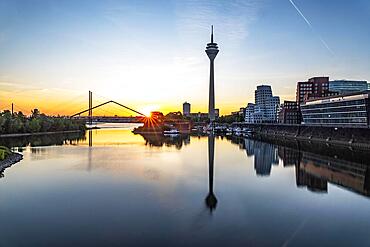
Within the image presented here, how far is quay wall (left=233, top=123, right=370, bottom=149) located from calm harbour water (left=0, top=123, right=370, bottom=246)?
29.3 feet

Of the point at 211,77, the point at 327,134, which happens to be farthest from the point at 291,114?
the point at 327,134

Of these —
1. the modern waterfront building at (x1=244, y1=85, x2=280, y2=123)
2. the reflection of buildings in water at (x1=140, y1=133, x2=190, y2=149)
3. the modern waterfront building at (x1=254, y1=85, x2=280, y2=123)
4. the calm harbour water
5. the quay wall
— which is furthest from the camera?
the modern waterfront building at (x1=244, y1=85, x2=280, y2=123)

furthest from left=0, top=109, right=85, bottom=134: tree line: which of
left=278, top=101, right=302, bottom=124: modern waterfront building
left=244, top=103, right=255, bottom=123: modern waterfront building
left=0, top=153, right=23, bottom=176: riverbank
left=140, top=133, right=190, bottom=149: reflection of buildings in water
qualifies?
left=244, top=103, right=255, bottom=123: modern waterfront building

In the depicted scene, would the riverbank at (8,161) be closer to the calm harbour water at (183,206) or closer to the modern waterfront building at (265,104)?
the calm harbour water at (183,206)

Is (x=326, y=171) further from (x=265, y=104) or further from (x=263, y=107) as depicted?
(x=265, y=104)

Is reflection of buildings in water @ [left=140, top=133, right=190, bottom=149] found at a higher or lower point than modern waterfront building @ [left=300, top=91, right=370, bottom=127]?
lower

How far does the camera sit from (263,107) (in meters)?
90.2

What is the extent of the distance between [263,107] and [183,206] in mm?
84179

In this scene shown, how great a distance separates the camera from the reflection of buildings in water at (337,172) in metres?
12.3

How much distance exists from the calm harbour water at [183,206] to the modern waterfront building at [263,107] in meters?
71.9

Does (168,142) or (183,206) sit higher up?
(168,142)

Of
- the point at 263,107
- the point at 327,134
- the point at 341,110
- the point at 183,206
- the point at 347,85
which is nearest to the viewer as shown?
the point at 183,206

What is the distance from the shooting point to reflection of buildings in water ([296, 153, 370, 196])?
12.3m

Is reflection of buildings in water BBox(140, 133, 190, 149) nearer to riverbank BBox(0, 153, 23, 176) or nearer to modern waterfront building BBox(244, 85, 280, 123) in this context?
riverbank BBox(0, 153, 23, 176)
